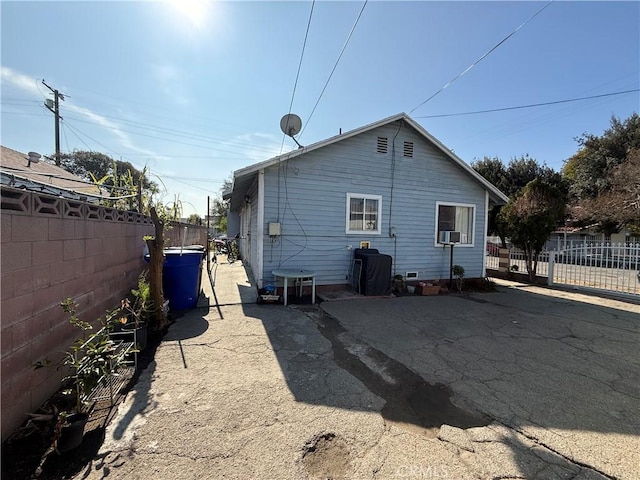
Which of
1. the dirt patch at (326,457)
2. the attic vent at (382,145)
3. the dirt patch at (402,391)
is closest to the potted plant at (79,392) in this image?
the dirt patch at (326,457)

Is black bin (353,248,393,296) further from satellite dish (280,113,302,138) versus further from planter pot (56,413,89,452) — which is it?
planter pot (56,413,89,452)

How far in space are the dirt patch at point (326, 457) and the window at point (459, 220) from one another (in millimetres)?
7708

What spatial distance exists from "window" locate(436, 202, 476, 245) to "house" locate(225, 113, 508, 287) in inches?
1.2

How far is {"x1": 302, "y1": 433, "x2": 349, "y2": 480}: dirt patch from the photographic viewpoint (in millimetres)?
1854

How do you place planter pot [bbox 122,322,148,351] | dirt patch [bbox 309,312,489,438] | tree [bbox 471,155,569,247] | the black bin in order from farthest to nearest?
tree [bbox 471,155,569,247] < the black bin < planter pot [bbox 122,322,148,351] < dirt patch [bbox 309,312,489,438]

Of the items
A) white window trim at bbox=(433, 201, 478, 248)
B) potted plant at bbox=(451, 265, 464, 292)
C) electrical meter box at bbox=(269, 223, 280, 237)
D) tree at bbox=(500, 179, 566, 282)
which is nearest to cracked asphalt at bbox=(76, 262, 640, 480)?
electrical meter box at bbox=(269, 223, 280, 237)

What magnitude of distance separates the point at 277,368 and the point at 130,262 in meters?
3.53

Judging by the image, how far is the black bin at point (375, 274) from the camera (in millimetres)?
7062

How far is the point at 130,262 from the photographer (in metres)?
5.06

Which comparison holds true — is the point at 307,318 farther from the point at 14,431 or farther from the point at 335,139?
the point at 335,139

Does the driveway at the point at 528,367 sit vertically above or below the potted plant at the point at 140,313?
below

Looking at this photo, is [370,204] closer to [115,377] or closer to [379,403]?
[379,403]

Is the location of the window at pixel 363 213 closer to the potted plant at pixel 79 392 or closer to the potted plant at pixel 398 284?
the potted plant at pixel 398 284

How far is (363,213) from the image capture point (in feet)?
25.6
